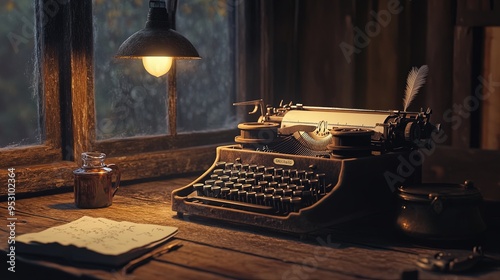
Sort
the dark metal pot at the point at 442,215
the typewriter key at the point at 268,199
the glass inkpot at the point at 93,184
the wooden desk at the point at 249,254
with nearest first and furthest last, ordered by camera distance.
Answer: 1. the wooden desk at the point at 249,254
2. the dark metal pot at the point at 442,215
3. the typewriter key at the point at 268,199
4. the glass inkpot at the point at 93,184

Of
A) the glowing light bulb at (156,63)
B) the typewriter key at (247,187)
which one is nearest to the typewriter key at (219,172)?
the typewriter key at (247,187)

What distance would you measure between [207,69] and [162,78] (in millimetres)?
359

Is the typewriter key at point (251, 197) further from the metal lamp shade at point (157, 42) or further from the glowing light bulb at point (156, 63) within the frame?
the glowing light bulb at point (156, 63)

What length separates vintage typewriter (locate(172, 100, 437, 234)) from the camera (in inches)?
111

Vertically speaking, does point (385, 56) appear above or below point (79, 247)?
above

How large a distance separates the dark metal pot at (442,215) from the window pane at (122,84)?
1839 mm

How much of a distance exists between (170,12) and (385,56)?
126 centimetres

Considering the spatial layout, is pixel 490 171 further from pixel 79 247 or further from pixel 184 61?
pixel 79 247

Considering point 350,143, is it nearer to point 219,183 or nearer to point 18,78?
point 219,183

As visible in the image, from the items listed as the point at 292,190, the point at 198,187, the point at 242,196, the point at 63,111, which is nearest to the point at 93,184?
the point at 198,187

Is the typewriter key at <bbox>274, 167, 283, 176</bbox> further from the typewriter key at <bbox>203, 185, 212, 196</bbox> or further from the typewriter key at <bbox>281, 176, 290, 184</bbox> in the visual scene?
the typewriter key at <bbox>203, 185, 212, 196</bbox>

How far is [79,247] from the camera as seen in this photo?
8.02 ft

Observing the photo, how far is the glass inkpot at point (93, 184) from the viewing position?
10.8ft

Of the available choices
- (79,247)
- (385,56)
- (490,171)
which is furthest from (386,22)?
(79,247)
